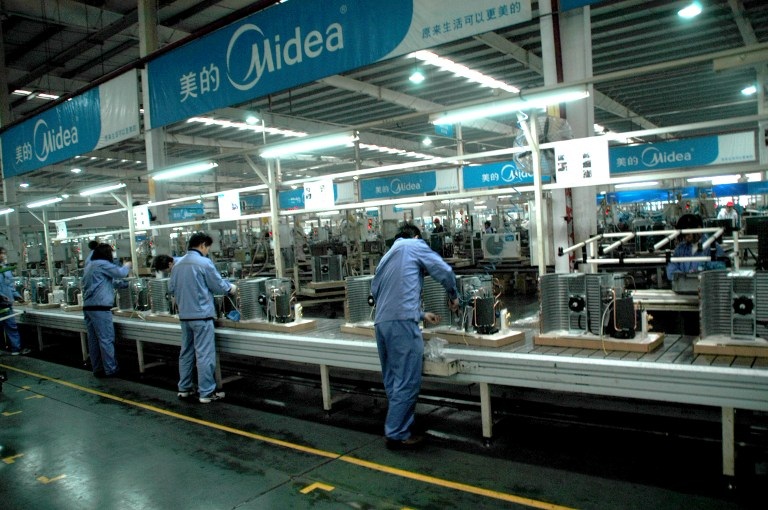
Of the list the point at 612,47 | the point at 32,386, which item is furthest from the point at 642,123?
the point at 32,386

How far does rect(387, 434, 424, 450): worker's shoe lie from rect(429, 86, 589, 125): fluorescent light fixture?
254 centimetres

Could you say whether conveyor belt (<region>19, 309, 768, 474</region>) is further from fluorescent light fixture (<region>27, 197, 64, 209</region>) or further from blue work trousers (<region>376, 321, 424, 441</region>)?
fluorescent light fixture (<region>27, 197, 64, 209</region>)

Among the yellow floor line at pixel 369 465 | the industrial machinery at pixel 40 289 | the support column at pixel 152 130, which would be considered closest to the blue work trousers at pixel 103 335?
the yellow floor line at pixel 369 465

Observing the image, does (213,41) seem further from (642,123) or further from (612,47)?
(642,123)

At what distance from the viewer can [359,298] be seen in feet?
16.5

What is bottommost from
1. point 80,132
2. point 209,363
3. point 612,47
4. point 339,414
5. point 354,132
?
point 339,414

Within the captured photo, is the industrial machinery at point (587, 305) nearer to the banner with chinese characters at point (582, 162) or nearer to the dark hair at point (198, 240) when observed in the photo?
the banner with chinese characters at point (582, 162)

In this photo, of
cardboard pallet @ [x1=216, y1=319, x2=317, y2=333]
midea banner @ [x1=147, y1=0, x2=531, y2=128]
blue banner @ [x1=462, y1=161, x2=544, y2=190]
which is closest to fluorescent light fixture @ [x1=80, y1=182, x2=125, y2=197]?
midea banner @ [x1=147, y1=0, x2=531, y2=128]

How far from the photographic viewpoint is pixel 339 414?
501cm

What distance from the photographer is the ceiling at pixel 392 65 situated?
361 inches

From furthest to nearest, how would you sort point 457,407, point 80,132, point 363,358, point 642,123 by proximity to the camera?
1. point 642,123
2. point 80,132
3. point 457,407
4. point 363,358

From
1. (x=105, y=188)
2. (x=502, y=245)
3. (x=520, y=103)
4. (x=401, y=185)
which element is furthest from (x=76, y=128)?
(x=401, y=185)

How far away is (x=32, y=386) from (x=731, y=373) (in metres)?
7.42

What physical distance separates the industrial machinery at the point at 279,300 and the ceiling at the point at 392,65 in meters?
1.47
